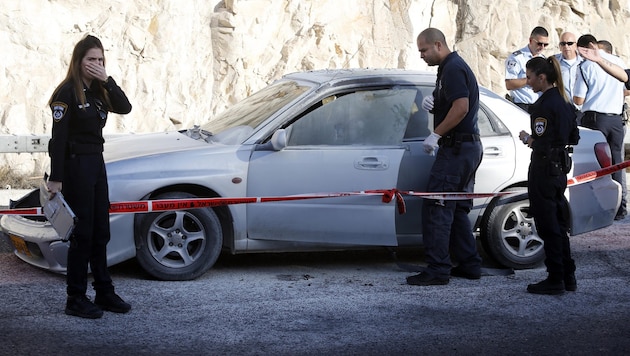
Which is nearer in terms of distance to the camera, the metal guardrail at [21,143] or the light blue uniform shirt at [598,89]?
the light blue uniform shirt at [598,89]

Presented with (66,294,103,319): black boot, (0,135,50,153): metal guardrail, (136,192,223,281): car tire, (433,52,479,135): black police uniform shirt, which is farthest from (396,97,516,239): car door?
(0,135,50,153): metal guardrail

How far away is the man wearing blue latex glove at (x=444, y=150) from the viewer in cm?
738

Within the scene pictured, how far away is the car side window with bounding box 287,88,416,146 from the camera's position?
7641mm

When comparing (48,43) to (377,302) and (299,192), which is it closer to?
(299,192)

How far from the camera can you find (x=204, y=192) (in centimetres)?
742

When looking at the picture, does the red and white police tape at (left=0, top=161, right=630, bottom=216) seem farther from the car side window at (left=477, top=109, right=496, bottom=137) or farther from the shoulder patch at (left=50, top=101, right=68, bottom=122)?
the shoulder patch at (left=50, top=101, right=68, bottom=122)

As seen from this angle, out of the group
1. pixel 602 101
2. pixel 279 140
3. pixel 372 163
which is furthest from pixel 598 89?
pixel 279 140

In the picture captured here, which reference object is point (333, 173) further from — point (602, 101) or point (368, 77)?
point (602, 101)

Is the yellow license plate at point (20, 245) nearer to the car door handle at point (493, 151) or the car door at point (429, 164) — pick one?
the car door at point (429, 164)

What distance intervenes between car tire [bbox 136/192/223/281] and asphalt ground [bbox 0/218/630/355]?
0.32ft

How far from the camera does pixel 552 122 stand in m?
7.15

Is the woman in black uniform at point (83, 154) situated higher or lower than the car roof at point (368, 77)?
lower

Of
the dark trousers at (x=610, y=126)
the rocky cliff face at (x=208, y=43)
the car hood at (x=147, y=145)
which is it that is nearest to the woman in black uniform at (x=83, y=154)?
the car hood at (x=147, y=145)

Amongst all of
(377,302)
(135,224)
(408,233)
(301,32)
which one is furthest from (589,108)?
(301,32)
